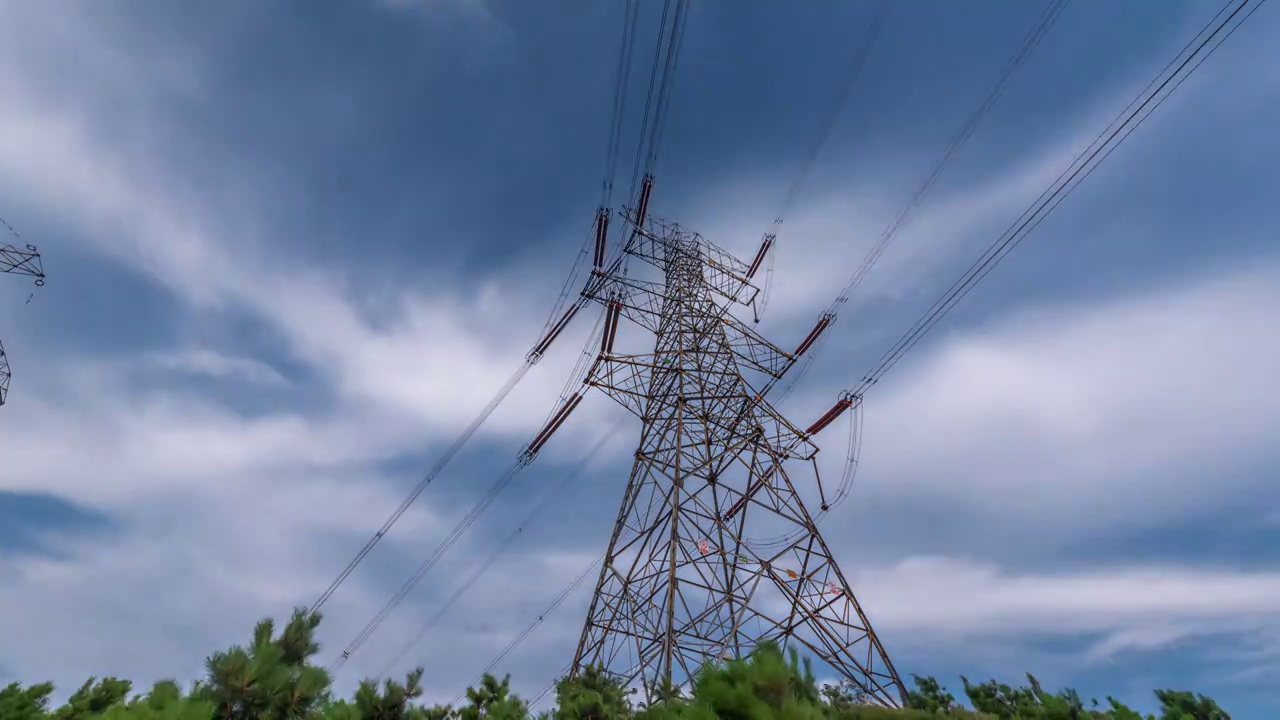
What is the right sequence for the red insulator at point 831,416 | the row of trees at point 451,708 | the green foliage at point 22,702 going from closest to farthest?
1. the row of trees at point 451,708
2. the green foliage at point 22,702
3. the red insulator at point 831,416

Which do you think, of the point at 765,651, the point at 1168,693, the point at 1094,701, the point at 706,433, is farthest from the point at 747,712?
the point at 706,433

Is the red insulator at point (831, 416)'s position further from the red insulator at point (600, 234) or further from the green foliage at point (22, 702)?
the green foliage at point (22, 702)

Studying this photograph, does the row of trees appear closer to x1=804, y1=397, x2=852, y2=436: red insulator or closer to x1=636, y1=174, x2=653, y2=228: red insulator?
x1=804, y1=397, x2=852, y2=436: red insulator

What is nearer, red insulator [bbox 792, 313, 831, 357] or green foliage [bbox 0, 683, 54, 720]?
green foliage [bbox 0, 683, 54, 720]

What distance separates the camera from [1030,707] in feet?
29.2

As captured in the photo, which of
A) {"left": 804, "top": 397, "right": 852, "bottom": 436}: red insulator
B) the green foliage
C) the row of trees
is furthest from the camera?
{"left": 804, "top": 397, "right": 852, "bottom": 436}: red insulator

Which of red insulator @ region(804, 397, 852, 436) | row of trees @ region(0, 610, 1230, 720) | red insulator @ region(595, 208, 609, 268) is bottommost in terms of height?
row of trees @ region(0, 610, 1230, 720)

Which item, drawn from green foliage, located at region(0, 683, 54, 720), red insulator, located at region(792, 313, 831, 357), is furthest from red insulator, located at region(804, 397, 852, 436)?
green foliage, located at region(0, 683, 54, 720)

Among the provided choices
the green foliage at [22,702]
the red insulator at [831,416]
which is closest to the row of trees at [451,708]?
the green foliage at [22,702]

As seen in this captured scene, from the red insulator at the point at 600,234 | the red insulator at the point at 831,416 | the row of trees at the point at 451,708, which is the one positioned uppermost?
the red insulator at the point at 600,234

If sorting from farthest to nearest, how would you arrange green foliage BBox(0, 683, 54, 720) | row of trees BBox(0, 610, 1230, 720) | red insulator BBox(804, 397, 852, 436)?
red insulator BBox(804, 397, 852, 436) < green foliage BBox(0, 683, 54, 720) < row of trees BBox(0, 610, 1230, 720)

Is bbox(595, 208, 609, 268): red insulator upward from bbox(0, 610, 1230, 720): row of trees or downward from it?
upward

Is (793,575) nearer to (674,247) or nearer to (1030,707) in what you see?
(1030,707)

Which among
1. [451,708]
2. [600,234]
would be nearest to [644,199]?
[600,234]
